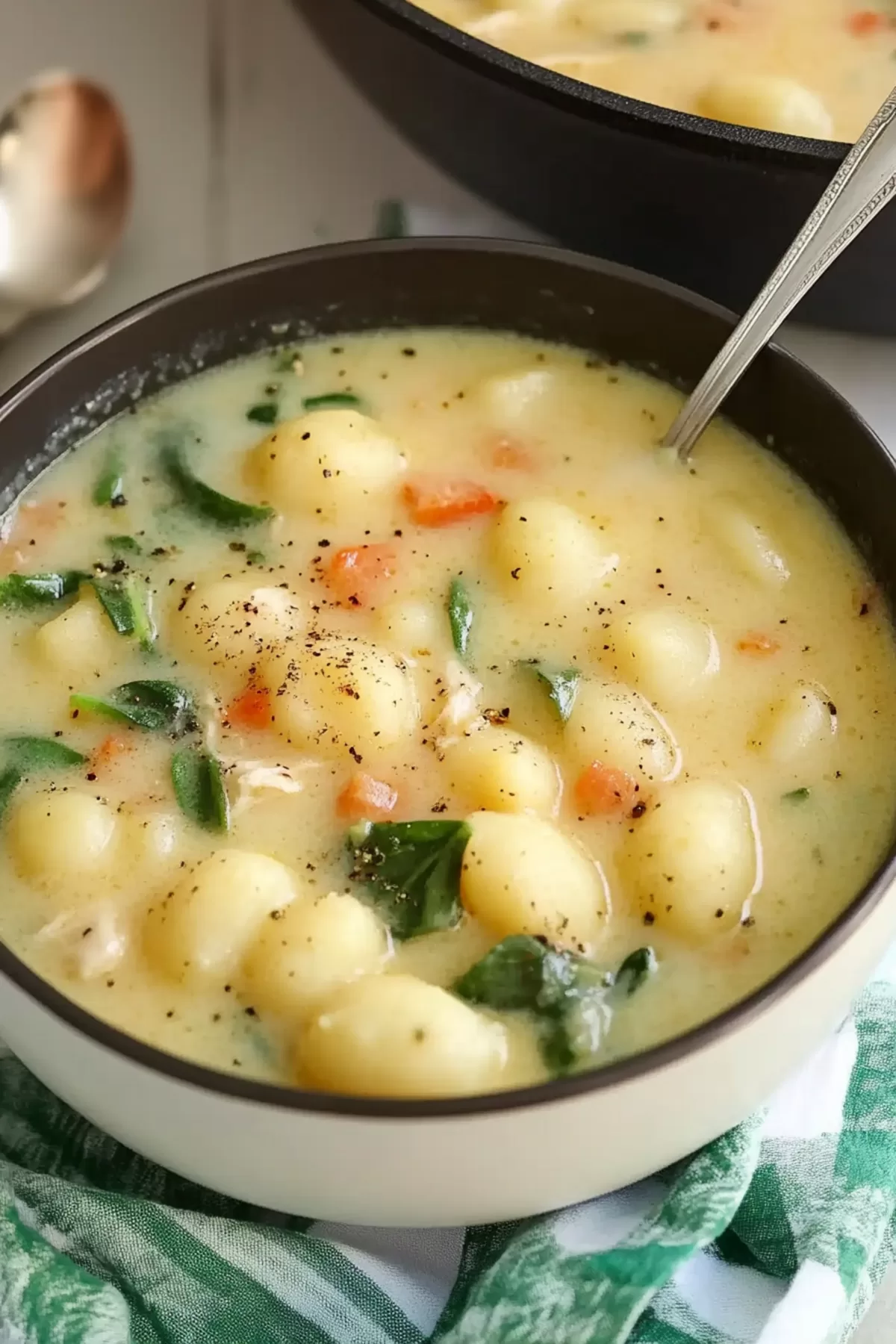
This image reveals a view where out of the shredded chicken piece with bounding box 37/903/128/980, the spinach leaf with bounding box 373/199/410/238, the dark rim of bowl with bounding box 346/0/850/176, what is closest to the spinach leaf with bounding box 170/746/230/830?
the shredded chicken piece with bounding box 37/903/128/980

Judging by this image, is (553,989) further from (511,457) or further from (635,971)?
(511,457)

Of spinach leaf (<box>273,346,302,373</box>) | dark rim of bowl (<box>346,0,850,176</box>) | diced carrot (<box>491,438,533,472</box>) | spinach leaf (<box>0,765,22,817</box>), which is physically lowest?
spinach leaf (<box>0,765,22,817</box>)

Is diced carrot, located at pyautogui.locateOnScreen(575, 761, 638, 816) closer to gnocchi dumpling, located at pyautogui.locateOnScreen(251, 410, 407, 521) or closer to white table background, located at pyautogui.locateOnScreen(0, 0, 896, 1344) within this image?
gnocchi dumpling, located at pyautogui.locateOnScreen(251, 410, 407, 521)

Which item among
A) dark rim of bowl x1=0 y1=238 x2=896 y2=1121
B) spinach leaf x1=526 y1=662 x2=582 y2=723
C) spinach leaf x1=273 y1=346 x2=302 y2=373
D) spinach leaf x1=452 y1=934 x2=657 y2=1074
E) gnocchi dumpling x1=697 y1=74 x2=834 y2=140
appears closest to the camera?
dark rim of bowl x1=0 y1=238 x2=896 y2=1121

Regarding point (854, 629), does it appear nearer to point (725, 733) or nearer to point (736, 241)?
point (725, 733)

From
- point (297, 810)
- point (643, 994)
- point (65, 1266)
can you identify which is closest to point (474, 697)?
point (297, 810)

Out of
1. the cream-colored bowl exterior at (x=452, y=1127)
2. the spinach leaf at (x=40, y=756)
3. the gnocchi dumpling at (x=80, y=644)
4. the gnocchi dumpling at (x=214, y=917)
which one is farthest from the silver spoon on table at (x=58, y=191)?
the cream-colored bowl exterior at (x=452, y=1127)
